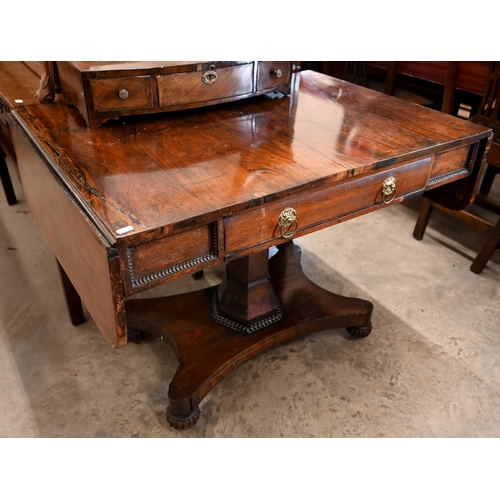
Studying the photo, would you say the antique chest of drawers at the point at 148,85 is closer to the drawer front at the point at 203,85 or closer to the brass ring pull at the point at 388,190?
the drawer front at the point at 203,85

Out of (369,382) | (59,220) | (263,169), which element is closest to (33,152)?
(59,220)

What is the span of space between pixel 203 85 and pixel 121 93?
230 mm

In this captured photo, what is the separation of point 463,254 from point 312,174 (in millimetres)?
1456

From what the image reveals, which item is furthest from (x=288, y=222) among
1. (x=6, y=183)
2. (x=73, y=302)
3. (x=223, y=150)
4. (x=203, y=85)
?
(x=6, y=183)

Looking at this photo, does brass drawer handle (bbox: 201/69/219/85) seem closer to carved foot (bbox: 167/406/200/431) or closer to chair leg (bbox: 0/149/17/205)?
carved foot (bbox: 167/406/200/431)

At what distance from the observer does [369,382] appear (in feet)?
5.14

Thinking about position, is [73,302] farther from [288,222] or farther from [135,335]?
[288,222]

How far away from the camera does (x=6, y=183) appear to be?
2420mm

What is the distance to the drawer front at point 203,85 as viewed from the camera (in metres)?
1.28

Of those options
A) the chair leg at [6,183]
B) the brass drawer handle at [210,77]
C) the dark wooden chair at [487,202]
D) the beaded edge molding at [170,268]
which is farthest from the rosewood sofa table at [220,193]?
the chair leg at [6,183]

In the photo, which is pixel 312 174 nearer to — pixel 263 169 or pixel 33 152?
pixel 263 169

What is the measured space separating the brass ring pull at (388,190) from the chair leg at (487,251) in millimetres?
986

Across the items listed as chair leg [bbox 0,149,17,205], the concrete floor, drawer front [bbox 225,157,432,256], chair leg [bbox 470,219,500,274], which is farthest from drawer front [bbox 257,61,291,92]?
chair leg [bbox 0,149,17,205]

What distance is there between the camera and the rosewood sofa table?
0.95 meters
